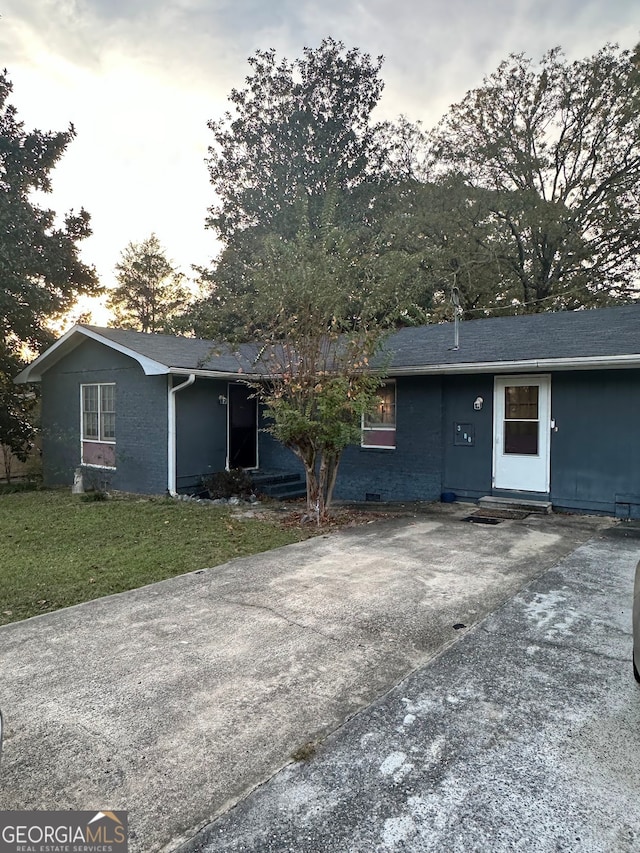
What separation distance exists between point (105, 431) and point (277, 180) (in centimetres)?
1744

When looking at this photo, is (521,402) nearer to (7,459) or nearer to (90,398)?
(90,398)

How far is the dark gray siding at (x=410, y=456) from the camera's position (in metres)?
9.62

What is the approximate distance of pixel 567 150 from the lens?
19391 millimetres

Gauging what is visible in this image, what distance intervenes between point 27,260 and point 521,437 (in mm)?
13012

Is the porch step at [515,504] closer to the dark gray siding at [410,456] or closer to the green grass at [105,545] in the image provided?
the dark gray siding at [410,456]

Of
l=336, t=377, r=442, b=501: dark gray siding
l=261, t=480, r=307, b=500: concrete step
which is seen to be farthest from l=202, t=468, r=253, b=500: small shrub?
l=336, t=377, r=442, b=501: dark gray siding

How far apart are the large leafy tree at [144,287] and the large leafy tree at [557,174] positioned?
57.2ft

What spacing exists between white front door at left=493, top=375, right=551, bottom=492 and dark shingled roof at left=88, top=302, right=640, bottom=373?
1.85 ft

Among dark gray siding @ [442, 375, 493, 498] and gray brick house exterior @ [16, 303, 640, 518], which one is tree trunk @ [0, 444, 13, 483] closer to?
gray brick house exterior @ [16, 303, 640, 518]

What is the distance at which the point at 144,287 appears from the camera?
30.8 m

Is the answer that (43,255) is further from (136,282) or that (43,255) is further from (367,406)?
(136,282)

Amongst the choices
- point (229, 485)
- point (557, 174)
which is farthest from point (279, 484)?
point (557, 174)

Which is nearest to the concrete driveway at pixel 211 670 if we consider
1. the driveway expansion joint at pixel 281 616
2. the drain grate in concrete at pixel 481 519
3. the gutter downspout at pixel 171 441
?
the driveway expansion joint at pixel 281 616

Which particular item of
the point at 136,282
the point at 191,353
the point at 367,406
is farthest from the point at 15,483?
the point at 136,282
